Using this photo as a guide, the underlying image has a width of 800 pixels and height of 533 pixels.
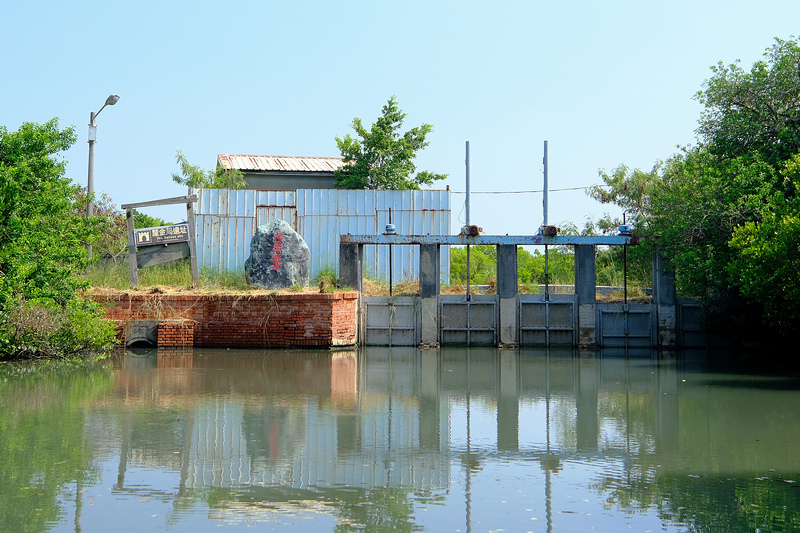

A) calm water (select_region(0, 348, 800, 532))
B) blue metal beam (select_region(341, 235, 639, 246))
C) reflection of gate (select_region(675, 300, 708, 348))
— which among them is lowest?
calm water (select_region(0, 348, 800, 532))

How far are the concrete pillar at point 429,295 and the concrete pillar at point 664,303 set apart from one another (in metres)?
6.02

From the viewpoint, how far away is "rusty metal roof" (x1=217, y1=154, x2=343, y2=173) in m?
32.1

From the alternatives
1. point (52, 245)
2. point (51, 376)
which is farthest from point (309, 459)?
point (52, 245)

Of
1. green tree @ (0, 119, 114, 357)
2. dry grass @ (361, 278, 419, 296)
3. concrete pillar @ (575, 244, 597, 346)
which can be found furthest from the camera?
dry grass @ (361, 278, 419, 296)

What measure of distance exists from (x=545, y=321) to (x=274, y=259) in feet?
24.8

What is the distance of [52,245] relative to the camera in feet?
53.3

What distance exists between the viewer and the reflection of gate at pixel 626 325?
70.6 feet

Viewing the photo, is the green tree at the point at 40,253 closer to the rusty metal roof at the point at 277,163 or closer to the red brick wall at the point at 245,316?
the red brick wall at the point at 245,316

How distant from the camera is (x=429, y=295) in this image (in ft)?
70.8

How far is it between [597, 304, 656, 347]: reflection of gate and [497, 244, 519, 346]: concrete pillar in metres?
2.36

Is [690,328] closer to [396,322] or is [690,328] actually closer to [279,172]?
[396,322]

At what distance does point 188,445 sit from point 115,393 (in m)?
3.95

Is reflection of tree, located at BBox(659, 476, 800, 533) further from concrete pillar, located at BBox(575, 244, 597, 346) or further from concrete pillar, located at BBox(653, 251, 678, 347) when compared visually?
concrete pillar, located at BBox(653, 251, 678, 347)

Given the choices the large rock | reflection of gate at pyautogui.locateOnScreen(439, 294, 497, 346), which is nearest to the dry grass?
reflection of gate at pyautogui.locateOnScreen(439, 294, 497, 346)
